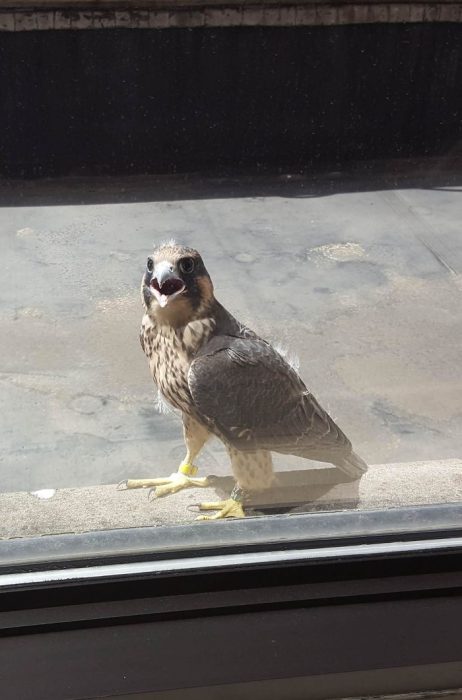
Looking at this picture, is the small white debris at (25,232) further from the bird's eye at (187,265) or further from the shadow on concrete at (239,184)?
the bird's eye at (187,265)

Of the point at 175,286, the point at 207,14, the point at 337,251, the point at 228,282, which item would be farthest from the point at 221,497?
the point at 337,251

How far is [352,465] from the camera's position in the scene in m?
1.42

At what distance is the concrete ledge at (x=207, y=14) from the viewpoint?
150 cm

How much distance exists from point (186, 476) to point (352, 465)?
29cm

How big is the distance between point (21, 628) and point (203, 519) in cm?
28

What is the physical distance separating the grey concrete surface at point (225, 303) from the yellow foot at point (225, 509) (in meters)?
0.20

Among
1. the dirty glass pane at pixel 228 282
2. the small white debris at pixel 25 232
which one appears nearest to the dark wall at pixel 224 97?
the dirty glass pane at pixel 228 282

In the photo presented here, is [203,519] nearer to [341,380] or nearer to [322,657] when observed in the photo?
[322,657]

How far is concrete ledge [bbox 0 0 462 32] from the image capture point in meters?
1.50

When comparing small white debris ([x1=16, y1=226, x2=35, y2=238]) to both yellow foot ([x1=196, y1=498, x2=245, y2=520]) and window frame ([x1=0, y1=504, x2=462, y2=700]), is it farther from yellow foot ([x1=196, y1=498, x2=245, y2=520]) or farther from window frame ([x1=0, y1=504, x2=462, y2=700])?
window frame ([x1=0, y1=504, x2=462, y2=700])

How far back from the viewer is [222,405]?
1313 millimetres

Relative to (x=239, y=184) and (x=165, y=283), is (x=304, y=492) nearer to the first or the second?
(x=165, y=283)

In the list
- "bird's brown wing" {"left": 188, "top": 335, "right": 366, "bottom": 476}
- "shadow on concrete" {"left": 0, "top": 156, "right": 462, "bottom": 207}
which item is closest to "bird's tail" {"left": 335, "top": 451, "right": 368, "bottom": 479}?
"bird's brown wing" {"left": 188, "top": 335, "right": 366, "bottom": 476}

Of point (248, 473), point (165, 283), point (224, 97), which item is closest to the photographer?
point (165, 283)
